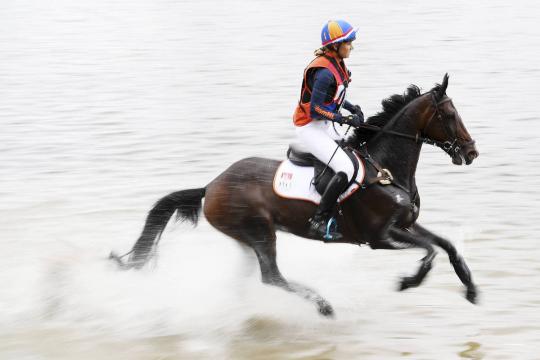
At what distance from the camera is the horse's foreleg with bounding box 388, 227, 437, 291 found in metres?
8.61

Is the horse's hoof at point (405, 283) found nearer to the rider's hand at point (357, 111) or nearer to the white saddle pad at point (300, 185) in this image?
the white saddle pad at point (300, 185)

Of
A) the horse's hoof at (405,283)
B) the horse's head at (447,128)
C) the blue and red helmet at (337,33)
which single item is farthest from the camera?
the horse's head at (447,128)

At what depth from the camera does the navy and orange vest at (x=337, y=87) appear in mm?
8664

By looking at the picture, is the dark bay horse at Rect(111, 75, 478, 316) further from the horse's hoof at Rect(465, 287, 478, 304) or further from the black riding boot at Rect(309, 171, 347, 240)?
the black riding boot at Rect(309, 171, 347, 240)

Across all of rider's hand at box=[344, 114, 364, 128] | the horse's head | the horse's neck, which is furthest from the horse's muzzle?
rider's hand at box=[344, 114, 364, 128]

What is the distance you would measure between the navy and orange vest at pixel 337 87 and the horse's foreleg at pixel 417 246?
1.25 m

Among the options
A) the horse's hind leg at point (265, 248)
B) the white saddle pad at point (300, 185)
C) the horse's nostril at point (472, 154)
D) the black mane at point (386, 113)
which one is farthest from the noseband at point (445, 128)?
the horse's hind leg at point (265, 248)

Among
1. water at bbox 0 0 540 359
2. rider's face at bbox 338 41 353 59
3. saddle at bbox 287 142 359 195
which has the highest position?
rider's face at bbox 338 41 353 59

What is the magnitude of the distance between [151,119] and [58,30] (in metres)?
12.3

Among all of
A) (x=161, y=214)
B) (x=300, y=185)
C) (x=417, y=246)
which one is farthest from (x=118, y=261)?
(x=417, y=246)

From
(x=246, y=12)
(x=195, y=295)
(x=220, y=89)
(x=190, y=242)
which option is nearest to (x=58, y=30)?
(x=246, y=12)

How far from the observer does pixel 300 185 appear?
8.94 metres

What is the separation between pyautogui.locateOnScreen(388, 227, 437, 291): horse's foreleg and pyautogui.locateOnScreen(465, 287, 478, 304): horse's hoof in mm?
468

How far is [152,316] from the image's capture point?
30.1 ft
